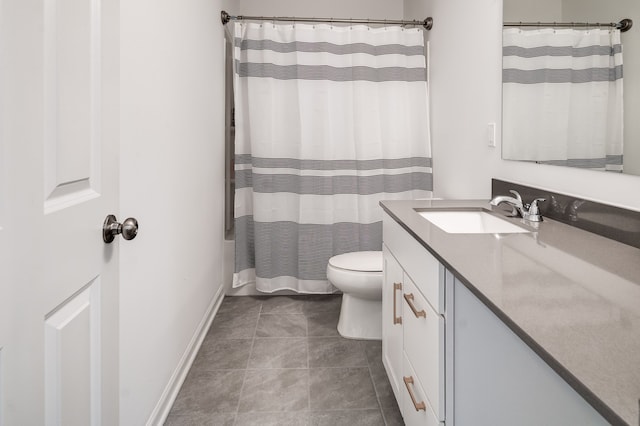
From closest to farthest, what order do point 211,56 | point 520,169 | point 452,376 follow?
point 452,376 < point 520,169 < point 211,56

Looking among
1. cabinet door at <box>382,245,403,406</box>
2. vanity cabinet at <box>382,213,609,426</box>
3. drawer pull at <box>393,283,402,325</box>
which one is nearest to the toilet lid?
cabinet door at <box>382,245,403,406</box>

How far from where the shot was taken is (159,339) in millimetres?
1642

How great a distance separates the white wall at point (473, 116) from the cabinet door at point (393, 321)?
2.18 ft

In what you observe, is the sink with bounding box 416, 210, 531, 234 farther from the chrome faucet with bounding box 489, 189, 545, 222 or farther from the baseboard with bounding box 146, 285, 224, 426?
the baseboard with bounding box 146, 285, 224, 426

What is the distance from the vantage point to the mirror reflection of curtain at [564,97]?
4.27ft

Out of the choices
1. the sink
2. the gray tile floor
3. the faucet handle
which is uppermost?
the faucet handle

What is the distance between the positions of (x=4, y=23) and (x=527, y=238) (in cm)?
126

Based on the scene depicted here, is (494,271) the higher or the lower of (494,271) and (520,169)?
the lower

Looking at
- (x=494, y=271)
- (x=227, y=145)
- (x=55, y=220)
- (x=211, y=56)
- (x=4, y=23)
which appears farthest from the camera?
(x=227, y=145)

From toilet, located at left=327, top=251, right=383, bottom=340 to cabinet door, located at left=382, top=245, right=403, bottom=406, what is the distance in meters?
0.33

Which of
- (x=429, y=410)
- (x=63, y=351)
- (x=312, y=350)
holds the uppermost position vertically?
(x=63, y=351)

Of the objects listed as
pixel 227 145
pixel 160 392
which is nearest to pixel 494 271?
pixel 160 392

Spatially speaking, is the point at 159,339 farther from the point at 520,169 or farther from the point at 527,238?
the point at 520,169

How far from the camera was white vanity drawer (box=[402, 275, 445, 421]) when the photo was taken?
43.9 inches
